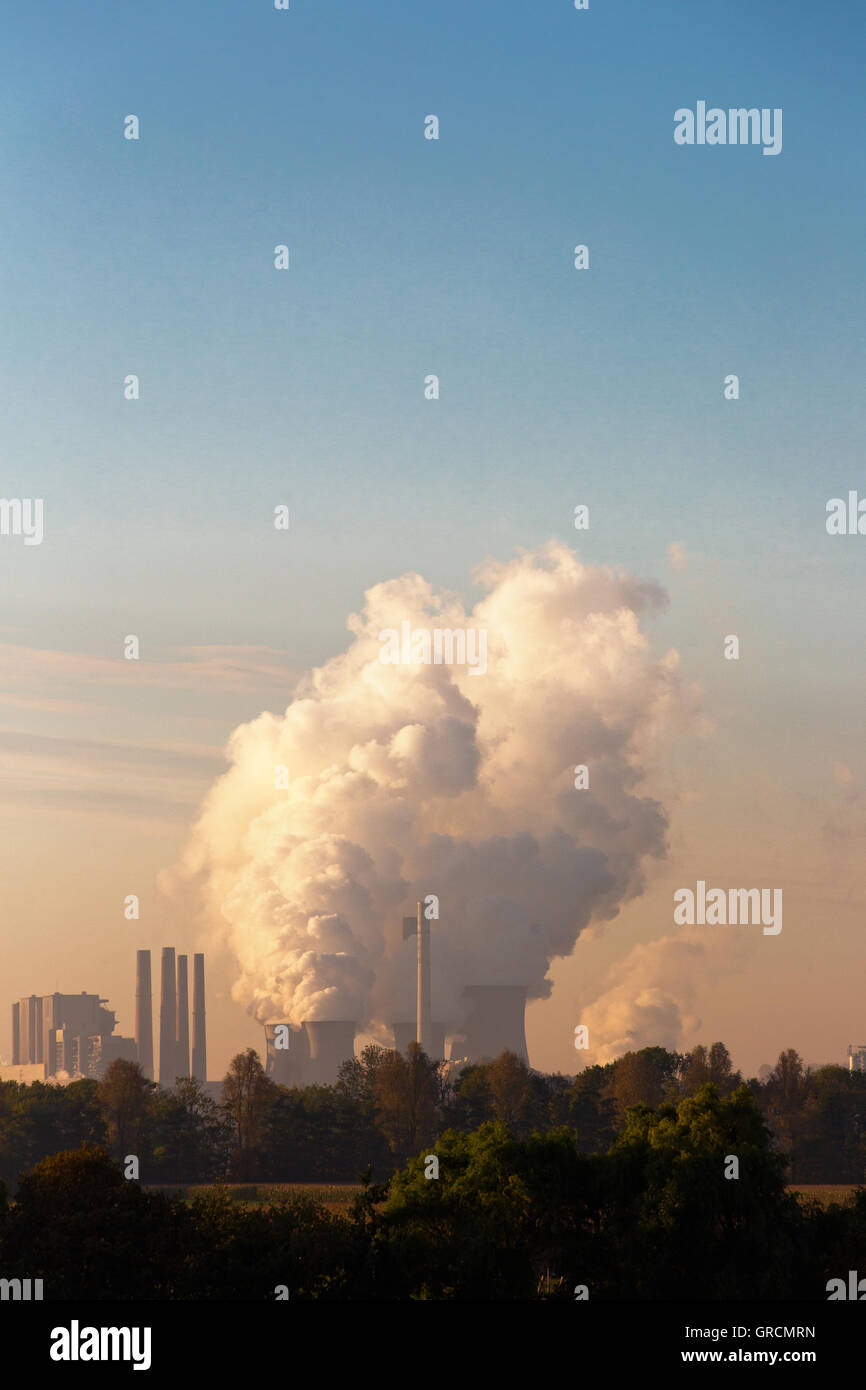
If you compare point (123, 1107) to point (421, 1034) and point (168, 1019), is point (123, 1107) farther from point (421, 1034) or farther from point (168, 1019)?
point (168, 1019)

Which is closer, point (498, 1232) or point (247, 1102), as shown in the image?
point (498, 1232)

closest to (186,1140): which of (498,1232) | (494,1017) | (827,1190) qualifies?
(827,1190)

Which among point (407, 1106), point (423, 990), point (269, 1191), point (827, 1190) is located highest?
point (423, 990)

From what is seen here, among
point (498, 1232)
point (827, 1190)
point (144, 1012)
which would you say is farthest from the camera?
point (144, 1012)
